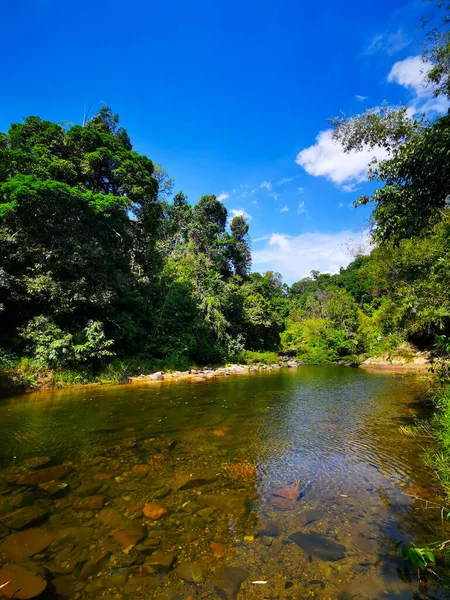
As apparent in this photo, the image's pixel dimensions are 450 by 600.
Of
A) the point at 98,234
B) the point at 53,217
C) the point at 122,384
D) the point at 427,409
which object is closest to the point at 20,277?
the point at 53,217

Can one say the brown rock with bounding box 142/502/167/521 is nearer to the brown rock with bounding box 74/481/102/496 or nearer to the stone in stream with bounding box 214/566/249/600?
the brown rock with bounding box 74/481/102/496

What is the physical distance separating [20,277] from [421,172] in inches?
651

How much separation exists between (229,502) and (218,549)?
942 mm

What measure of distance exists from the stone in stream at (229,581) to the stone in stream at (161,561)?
1.64 feet

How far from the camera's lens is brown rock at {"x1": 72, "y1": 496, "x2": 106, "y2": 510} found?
386 cm

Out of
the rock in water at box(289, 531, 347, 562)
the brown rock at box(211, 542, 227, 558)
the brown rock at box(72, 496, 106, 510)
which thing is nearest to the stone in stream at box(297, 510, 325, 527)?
the rock in water at box(289, 531, 347, 562)

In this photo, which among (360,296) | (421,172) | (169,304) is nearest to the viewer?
(421,172)

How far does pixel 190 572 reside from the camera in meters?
2.76

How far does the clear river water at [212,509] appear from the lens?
2.64m

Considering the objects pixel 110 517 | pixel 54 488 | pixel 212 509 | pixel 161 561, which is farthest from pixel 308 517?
pixel 54 488

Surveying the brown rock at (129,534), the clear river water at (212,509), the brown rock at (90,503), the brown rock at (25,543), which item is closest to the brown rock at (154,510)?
the clear river water at (212,509)

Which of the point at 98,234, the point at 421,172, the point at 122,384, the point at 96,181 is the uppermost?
the point at 96,181

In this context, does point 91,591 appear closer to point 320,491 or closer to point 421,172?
point 320,491

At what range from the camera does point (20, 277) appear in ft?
47.1
